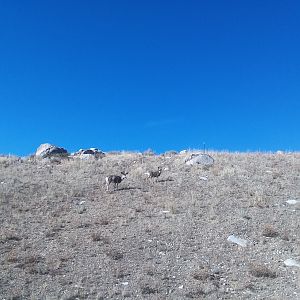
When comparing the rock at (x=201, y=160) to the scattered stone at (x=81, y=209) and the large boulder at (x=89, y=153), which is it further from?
the scattered stone at (x=81, y=209)

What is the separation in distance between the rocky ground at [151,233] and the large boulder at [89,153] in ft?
14.6

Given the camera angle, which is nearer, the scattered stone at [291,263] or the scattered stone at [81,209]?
the scattered stone at [291,263]

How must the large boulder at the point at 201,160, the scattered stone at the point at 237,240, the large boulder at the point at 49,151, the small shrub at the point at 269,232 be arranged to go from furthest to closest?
the large boulder at the point at 49,151 < the large boulder at the point at 201,160 < the small shrub at the point at 269,232 < the scattered stone at the point at 237,240

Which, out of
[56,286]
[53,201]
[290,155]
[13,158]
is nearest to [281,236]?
[56,286]

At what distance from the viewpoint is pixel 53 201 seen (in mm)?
21422

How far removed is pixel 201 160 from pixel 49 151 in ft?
37.6

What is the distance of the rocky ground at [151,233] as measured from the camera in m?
13.6

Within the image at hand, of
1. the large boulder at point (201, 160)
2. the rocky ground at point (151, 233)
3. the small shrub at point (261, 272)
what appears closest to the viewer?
the rocky ground at point (151, 233)

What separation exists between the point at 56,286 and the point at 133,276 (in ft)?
7.39

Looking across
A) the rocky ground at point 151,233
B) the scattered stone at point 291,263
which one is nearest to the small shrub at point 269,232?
the rocky ground at point 151,233

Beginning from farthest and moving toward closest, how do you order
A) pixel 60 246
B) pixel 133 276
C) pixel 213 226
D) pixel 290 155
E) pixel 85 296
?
1. pixel 290 155
2. pixel 213 226
3. pixel 60 246
4. pixel 133 276
5. pixel 85 296

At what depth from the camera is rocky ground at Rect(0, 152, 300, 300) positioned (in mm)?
13586

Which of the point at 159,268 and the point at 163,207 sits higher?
the point at 163,207

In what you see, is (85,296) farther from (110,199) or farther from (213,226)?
(110,199)
